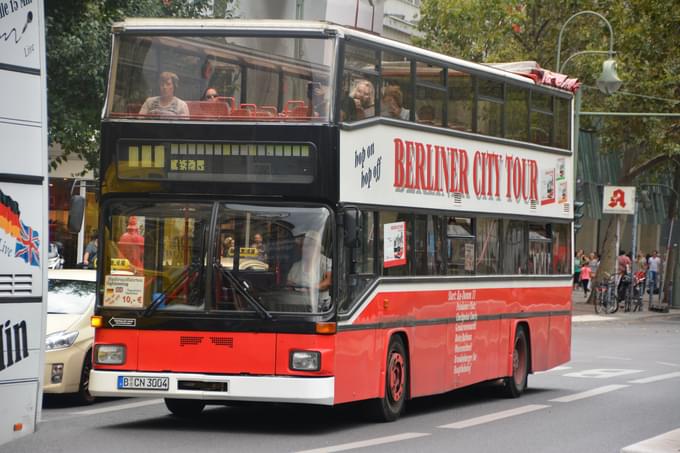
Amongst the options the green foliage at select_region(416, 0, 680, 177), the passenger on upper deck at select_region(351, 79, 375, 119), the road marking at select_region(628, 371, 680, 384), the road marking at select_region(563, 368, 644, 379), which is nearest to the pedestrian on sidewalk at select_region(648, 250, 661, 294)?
the green foliage at select_region(416, 0, 680, 177)

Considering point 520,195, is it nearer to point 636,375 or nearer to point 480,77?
point 480,77

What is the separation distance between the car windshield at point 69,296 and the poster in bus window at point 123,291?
8.63ft

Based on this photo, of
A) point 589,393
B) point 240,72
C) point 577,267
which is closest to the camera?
point 240,72

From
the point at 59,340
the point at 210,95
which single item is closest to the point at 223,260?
the point at 210,95

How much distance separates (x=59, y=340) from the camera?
16.2 m

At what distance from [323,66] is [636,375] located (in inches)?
433

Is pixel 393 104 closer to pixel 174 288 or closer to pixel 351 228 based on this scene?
pixel 351 228

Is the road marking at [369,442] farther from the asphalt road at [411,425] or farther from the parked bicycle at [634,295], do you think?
the parked bicycle at [634,295]

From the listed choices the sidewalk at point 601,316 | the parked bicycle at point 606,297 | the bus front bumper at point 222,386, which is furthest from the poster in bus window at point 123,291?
the parked bicycle at point 606,297

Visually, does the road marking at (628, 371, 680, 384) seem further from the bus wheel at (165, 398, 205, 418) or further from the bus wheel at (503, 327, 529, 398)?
the bus wheel at (165, 398, 205, 418)

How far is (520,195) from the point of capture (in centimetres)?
1898

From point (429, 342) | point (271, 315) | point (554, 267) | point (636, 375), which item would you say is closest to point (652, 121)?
point (636, 375)

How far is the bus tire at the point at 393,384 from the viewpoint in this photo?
601 inches

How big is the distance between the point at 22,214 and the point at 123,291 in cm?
400
